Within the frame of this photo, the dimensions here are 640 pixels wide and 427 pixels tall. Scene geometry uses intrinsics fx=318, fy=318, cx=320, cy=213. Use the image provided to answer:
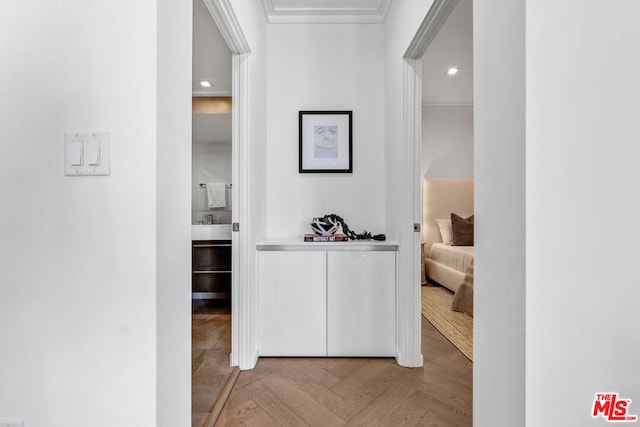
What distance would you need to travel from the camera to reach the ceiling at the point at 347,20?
2629mm

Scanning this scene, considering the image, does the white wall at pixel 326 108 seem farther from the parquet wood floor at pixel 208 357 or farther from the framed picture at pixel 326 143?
the parquet wood floor at pixel 208 357

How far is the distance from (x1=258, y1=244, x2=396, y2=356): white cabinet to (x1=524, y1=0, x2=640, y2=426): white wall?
4.70 ft

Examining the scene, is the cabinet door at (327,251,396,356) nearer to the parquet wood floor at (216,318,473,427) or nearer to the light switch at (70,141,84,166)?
the parquet wood floor at (216,318,473,427)

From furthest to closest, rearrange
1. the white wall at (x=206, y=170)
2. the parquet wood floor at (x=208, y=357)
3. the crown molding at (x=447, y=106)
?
1. the crown molding at (x=447, y=106)
2. the white wall at (x=206, y=170)
3. the parquet wood floor at (x=208, y=357)

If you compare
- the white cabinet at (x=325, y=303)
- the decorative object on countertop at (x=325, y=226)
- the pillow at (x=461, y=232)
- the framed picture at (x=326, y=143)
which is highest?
the framed picture at (x=326, y=143)

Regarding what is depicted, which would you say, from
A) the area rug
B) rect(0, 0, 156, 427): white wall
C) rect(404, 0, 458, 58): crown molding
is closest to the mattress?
the area rug

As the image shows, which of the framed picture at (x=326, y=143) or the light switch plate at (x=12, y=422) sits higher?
the framed picture at (x=326, y=143)

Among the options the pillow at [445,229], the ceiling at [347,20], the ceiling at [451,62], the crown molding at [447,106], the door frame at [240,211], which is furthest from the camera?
the crown molding at [447,106]

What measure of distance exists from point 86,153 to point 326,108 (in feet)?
7.07

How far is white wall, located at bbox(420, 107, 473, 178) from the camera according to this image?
15.8 ft

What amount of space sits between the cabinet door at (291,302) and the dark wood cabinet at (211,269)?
4.40ft

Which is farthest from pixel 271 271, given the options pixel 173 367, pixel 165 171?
pixel 165 171

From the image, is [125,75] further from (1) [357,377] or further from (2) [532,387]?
(1) [357,377]

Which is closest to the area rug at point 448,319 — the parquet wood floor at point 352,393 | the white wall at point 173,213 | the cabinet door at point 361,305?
the parquet wood floor at point 352,393
